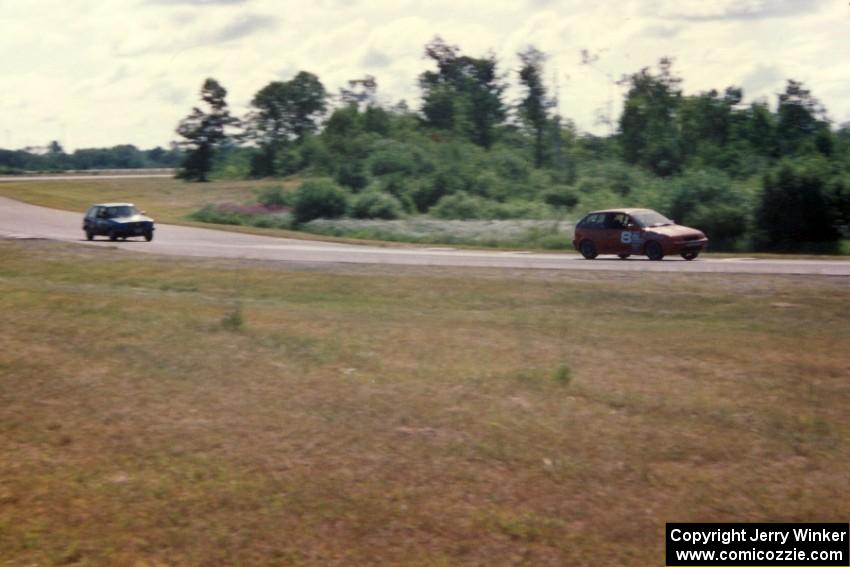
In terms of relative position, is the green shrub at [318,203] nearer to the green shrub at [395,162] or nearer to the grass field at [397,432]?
the green shrub at [395,162]

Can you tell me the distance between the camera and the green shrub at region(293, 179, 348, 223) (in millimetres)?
59688

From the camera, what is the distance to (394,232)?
51688 mm

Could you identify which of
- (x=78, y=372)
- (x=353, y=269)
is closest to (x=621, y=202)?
(x=353, y=269)

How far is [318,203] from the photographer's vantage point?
5975 cm

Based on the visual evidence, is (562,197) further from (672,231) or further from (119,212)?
(672,231)

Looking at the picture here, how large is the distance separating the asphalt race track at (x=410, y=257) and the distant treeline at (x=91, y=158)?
109 meters

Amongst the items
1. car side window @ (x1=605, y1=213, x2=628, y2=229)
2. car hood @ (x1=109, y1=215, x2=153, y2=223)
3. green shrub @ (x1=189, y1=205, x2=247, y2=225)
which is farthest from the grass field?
green shrub @ (x1=189, y1=205, x2=247, y2=225)

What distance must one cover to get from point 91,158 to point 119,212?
131 meters

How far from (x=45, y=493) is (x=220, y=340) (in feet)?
17.4

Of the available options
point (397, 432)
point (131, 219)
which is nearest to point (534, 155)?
point (131, 219)

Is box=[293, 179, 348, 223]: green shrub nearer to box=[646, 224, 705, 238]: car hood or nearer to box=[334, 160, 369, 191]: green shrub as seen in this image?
box=[334, 160, 369, 191]: green shrub

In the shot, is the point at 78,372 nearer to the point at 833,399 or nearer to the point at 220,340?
the point at 220,340

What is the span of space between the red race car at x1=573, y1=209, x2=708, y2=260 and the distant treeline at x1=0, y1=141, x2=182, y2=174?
124110mm

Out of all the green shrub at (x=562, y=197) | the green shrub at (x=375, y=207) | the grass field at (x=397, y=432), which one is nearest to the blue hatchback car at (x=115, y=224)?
the green shrub at (x=375, y=207)
